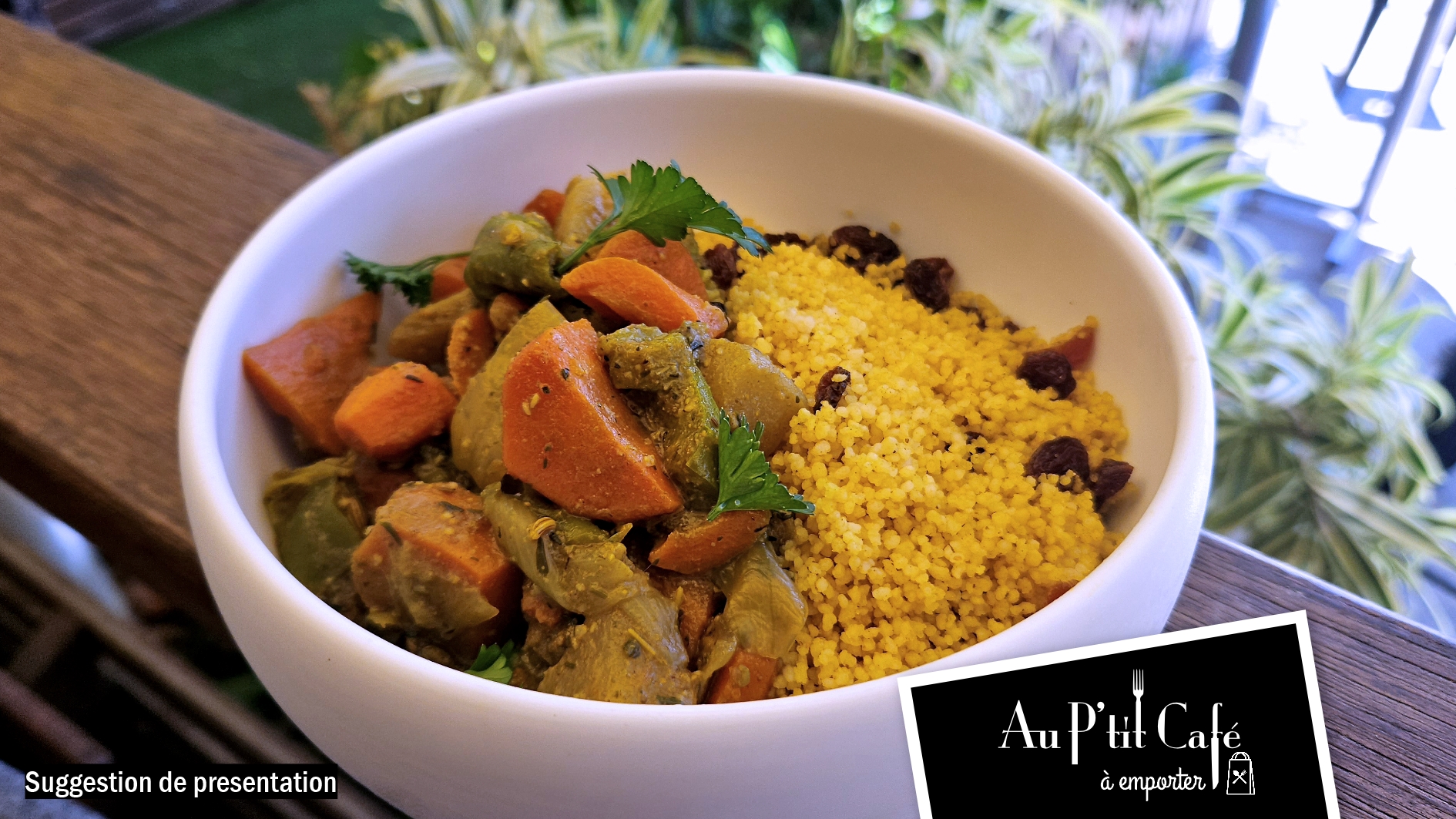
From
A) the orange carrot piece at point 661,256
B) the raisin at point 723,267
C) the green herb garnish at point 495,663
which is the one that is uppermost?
the orange carrot piece at point 661,256

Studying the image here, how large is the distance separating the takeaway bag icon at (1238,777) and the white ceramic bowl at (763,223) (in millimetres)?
108

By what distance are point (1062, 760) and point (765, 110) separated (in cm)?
85

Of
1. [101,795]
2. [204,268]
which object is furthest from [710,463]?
[204,268]

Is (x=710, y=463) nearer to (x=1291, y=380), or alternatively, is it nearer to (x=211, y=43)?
(x=1291, y=380)

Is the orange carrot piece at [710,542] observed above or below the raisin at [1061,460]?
below

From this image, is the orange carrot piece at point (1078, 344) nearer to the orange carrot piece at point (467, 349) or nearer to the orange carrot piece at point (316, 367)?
the orange carrot piece at point (467, 349)

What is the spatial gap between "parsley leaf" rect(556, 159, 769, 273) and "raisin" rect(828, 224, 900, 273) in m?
0.22

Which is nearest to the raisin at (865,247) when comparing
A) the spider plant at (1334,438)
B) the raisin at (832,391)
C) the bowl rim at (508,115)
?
the bowl rim at (508,115)

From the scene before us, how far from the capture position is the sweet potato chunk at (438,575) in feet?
2.67

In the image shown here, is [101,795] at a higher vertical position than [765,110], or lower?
lower

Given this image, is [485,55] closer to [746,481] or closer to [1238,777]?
[746,481]

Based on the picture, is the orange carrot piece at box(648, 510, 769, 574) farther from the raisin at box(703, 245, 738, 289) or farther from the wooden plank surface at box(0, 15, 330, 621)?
the wooden plank surface at box(0, 15, 330, 621)

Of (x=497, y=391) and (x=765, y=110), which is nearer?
(x=497, y=391)

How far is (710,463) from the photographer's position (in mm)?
827
